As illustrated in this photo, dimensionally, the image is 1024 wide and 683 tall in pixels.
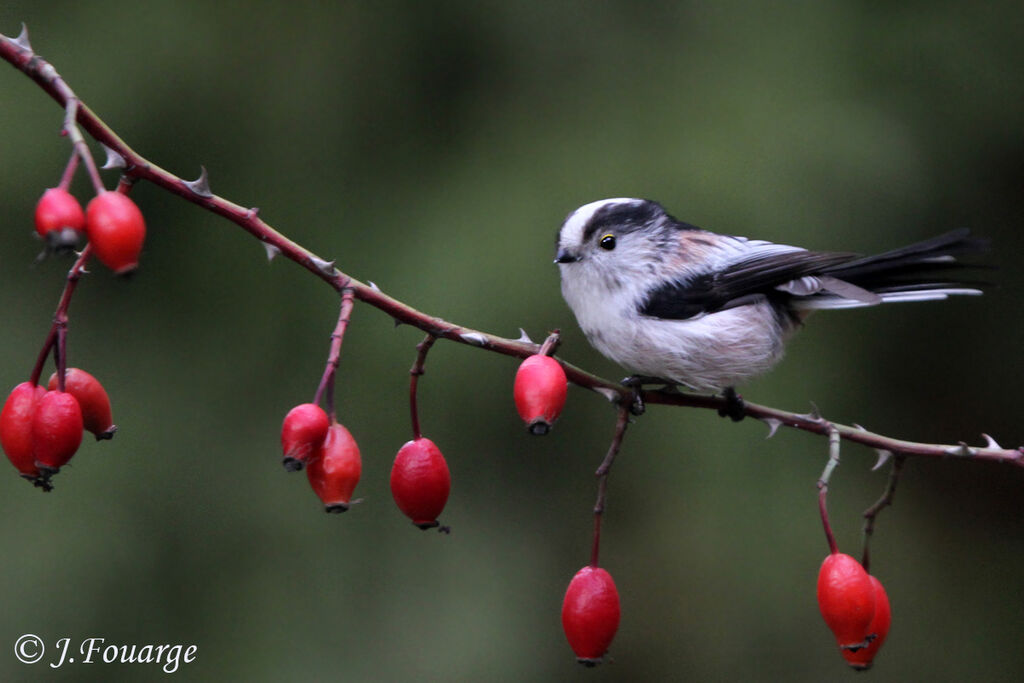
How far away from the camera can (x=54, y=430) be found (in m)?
1.65

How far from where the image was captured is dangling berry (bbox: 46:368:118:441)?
5.89 ft

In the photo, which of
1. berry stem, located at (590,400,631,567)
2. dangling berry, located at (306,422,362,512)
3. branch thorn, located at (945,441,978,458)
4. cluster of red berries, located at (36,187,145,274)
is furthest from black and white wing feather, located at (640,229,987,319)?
cluster of red berries, located at (36,187,145,274)

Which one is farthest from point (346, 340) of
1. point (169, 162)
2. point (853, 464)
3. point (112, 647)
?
point (853, 464)

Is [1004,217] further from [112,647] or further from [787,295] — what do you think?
[112,647]

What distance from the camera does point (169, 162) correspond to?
13.0ft

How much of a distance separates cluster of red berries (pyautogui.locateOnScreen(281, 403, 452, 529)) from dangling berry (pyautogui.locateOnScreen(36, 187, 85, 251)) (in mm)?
414

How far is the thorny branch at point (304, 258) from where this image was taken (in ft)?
5.12

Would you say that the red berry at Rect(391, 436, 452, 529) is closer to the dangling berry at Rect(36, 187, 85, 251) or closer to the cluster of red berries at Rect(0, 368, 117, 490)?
the cluster of red berries at Rect(0, 368, 117, 490)

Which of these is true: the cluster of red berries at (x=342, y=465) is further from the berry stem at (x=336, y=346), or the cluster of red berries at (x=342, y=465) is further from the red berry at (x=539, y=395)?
the red berry at (x=539, y=395)

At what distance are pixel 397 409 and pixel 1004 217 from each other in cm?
254

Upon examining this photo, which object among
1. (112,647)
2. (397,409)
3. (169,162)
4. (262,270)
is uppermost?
(169,162)

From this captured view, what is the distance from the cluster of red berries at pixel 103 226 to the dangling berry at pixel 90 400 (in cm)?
36

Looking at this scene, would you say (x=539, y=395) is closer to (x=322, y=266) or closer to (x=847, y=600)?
(x=322, y=266)

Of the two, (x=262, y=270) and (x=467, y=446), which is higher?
(x=262, y=270)
